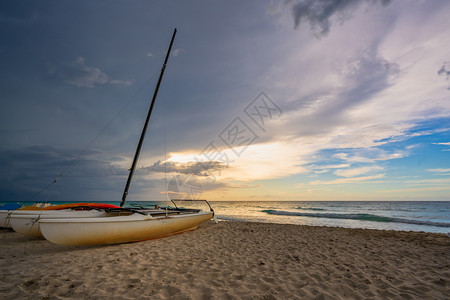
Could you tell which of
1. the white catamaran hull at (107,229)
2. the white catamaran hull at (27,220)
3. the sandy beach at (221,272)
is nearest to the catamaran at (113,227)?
the white catamaran hull at (107,229)

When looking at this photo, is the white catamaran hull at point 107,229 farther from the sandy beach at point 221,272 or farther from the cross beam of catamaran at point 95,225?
the sandy beach at point 221,272

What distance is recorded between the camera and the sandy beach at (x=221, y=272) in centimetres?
361

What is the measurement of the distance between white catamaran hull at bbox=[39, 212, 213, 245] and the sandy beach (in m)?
0.37

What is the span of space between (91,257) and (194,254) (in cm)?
272

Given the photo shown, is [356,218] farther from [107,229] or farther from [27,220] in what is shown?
[27,220]

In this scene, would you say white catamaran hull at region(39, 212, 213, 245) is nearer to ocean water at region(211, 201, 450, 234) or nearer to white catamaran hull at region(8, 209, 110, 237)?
white catamaran hull at region(8, 209, 110, 237)

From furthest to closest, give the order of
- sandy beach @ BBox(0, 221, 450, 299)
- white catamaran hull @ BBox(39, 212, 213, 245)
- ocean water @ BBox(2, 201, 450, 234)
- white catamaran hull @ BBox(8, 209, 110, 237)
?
1. ocean water @ BBox(2, 201, 450, 234)
2. white catamaran hull @ BBox(8, 209, 110, 237)
3. white catamaran hull @ BBox(39, 212, 213, 245)
4. sandy beach @ BBox(0, 221, 450, 299)

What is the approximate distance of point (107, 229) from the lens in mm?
6445

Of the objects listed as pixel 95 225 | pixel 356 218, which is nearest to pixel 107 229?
pixel 95 225

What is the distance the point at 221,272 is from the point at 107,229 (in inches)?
157

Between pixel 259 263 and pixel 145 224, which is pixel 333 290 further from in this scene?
pixel 145 224

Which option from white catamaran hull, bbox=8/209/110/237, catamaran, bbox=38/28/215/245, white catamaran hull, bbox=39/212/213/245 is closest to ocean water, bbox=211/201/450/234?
catamaran, bbox=38/28/215/245

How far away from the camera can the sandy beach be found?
3.61m

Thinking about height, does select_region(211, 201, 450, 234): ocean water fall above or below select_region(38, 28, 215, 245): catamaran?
below
